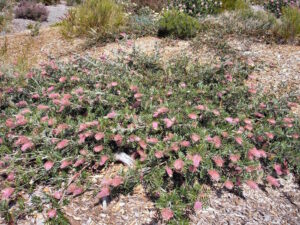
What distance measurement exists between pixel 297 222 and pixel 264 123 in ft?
3.55

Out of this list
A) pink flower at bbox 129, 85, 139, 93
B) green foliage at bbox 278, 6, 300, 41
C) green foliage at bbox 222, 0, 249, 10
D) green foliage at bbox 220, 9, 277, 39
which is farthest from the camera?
green foliage at bbox 222, 0, 249, 10

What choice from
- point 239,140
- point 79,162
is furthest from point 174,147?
point 79,162

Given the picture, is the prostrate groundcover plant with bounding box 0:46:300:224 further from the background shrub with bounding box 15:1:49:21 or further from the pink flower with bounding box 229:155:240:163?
the background shrub with bounding box 15:1:49:21

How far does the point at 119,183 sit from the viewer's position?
2.31 meters

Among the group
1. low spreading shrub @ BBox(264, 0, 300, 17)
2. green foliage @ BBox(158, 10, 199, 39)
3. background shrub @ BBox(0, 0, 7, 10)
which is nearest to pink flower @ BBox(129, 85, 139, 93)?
green foliage @ BBox(158, 10, 199, 39)

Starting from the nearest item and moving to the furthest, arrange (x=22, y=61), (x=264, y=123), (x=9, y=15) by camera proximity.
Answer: (x=264, y=123) < (x=22, y=61) < (x=9, y=15)

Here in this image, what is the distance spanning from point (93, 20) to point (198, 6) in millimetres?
2752

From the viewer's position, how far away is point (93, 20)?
19.1ft

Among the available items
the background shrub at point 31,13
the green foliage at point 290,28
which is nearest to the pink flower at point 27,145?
the green foliage at point 290,28

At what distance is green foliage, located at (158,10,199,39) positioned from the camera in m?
5.43

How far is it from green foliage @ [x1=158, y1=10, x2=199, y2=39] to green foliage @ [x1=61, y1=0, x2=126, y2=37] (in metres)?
0.92

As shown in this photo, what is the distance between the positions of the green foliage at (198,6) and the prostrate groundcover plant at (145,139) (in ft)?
13.3

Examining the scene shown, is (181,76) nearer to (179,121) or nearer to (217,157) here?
(179,121)

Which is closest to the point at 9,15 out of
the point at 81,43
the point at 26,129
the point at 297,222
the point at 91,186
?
the point at 81,43
